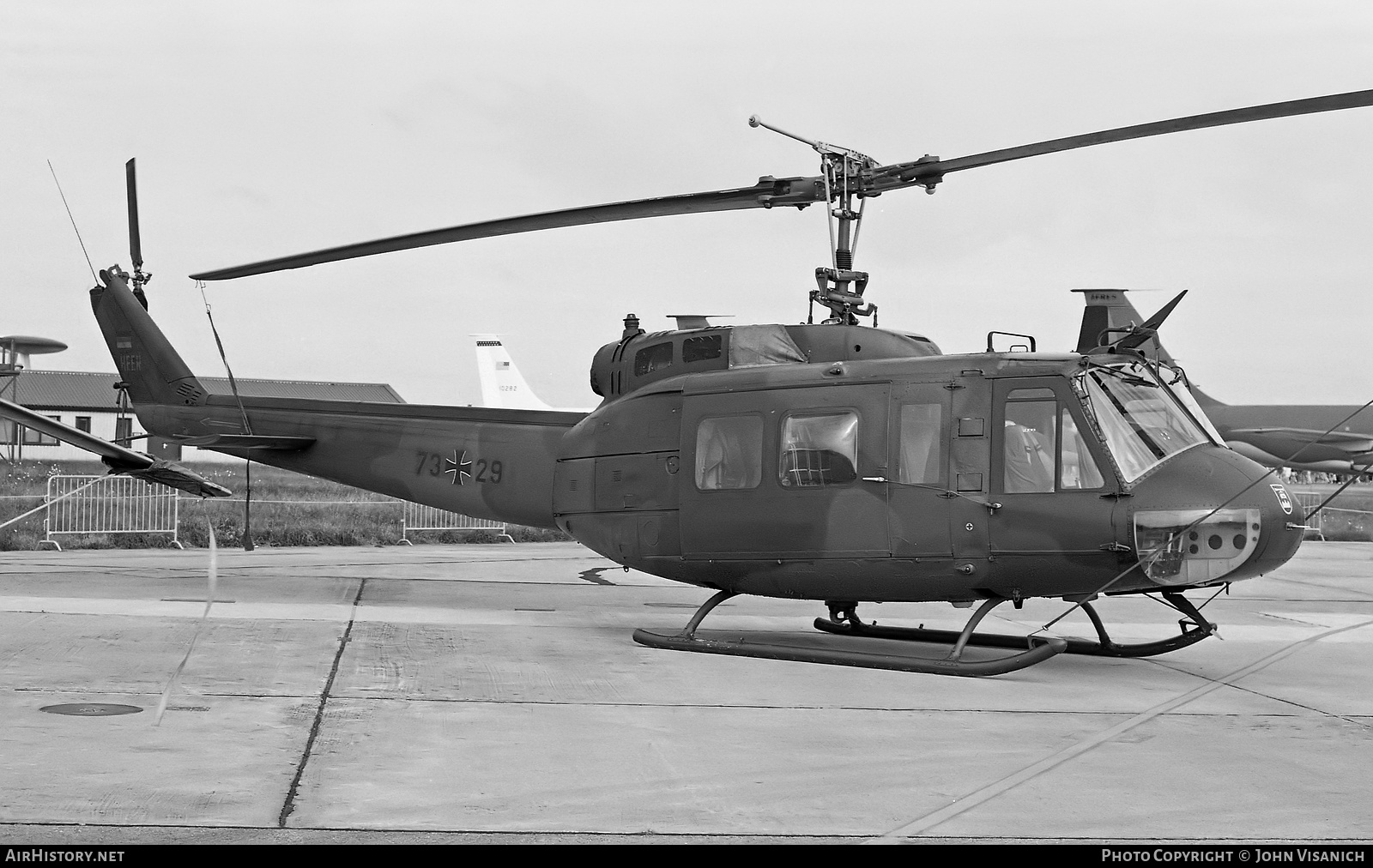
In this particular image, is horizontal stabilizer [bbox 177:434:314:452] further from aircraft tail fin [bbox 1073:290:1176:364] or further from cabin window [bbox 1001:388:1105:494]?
aircraft tail fin [bbox 1073:290:1176:364]

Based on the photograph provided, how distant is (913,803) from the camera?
5.05 meters

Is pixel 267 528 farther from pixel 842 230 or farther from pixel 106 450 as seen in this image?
pixel 106 450

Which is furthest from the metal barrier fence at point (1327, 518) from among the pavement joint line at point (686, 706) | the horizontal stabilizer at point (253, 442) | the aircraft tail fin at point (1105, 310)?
the horizontal stabilizer at point (253, 442)

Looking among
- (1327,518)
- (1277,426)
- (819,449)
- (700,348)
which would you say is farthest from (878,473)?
(1277,426)

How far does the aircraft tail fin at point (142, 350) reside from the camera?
13.8 m

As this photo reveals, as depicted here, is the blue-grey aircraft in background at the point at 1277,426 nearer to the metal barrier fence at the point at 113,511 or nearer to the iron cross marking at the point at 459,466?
the iron cross marking at the point at 459,466

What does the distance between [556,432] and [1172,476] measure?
5.43m

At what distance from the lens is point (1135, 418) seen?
338 inches

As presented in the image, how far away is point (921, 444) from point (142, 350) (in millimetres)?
9145

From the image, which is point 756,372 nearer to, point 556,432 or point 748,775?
point 556,432

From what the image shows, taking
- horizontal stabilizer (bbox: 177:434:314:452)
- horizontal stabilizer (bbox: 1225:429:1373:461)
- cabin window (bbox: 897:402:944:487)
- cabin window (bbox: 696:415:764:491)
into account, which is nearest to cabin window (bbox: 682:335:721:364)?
cabin window (bbox: 696:415:764:491)

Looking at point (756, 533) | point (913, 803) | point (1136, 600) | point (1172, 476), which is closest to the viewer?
point (913, 803)

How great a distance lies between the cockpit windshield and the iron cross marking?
230 inches
